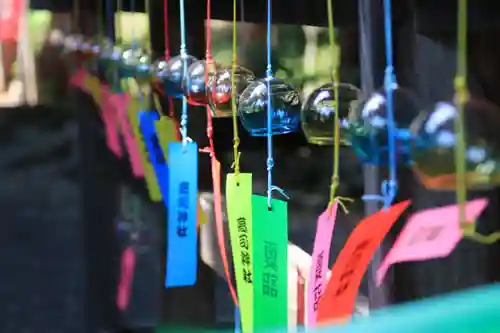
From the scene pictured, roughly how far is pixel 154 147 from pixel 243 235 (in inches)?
10.4

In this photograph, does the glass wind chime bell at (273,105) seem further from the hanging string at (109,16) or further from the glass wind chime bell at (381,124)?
the hanging string at (109,16)

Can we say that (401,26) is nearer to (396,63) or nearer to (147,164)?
(396,63)

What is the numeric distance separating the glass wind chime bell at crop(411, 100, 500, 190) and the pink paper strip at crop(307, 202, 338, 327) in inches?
4.6

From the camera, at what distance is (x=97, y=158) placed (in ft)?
4.70

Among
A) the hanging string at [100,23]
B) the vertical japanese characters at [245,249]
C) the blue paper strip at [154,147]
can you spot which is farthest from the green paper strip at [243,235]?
the hanging string at [100,23]

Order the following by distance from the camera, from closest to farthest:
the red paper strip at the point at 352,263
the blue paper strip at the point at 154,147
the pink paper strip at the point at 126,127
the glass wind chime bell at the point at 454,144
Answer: the glass wind chime bell at the point at 454,144 → the red paper strip at the point at 352,263 → the blue paper strip at the point at 154,147 → the pink paper strip at the point at 126,127

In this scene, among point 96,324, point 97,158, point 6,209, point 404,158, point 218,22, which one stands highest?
point 218,22

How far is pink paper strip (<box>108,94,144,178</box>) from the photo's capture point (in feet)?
3.14

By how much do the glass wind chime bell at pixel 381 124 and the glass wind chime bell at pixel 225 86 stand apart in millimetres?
184

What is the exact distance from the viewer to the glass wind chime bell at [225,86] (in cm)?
66

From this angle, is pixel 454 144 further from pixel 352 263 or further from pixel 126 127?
pixel 126 127

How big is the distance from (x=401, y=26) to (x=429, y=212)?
0.26m

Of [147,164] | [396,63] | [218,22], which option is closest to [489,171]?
[396,63]

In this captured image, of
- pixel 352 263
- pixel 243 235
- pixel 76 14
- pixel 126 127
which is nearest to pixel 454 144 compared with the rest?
pixel 352 263
